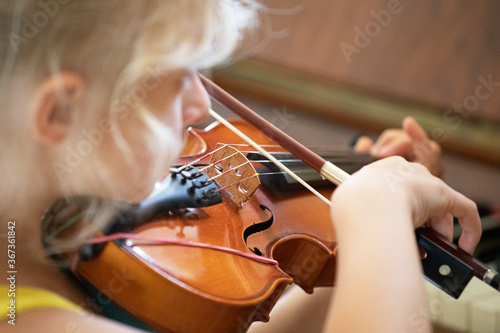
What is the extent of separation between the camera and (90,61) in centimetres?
48

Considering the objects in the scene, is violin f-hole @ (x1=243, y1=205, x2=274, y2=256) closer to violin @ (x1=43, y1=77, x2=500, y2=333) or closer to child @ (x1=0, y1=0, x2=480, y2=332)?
violin @ (x1=43, y1=77, x2=500, y2=333)

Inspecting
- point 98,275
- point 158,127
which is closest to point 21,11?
point 158,127

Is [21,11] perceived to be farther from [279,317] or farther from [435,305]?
[435,305]

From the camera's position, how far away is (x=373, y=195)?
48 cm

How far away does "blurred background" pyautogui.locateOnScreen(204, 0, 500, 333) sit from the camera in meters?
1.38

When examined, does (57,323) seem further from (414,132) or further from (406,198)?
(414,132)

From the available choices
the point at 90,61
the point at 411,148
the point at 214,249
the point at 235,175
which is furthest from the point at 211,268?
the point at 411,148

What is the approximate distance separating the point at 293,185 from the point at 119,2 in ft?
1.27

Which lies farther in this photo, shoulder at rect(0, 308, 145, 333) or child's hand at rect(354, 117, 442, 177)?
child's hand at rect(354, 117, 442, 177)

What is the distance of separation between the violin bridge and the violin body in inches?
0.6

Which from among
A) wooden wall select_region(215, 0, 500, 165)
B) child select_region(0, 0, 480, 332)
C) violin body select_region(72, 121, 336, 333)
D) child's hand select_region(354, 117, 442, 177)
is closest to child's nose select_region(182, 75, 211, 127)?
child select_region(0, 0, 480, 332)

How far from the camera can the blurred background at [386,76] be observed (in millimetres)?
1385

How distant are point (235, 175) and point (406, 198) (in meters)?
0.24

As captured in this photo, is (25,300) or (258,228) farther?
(258,228)
